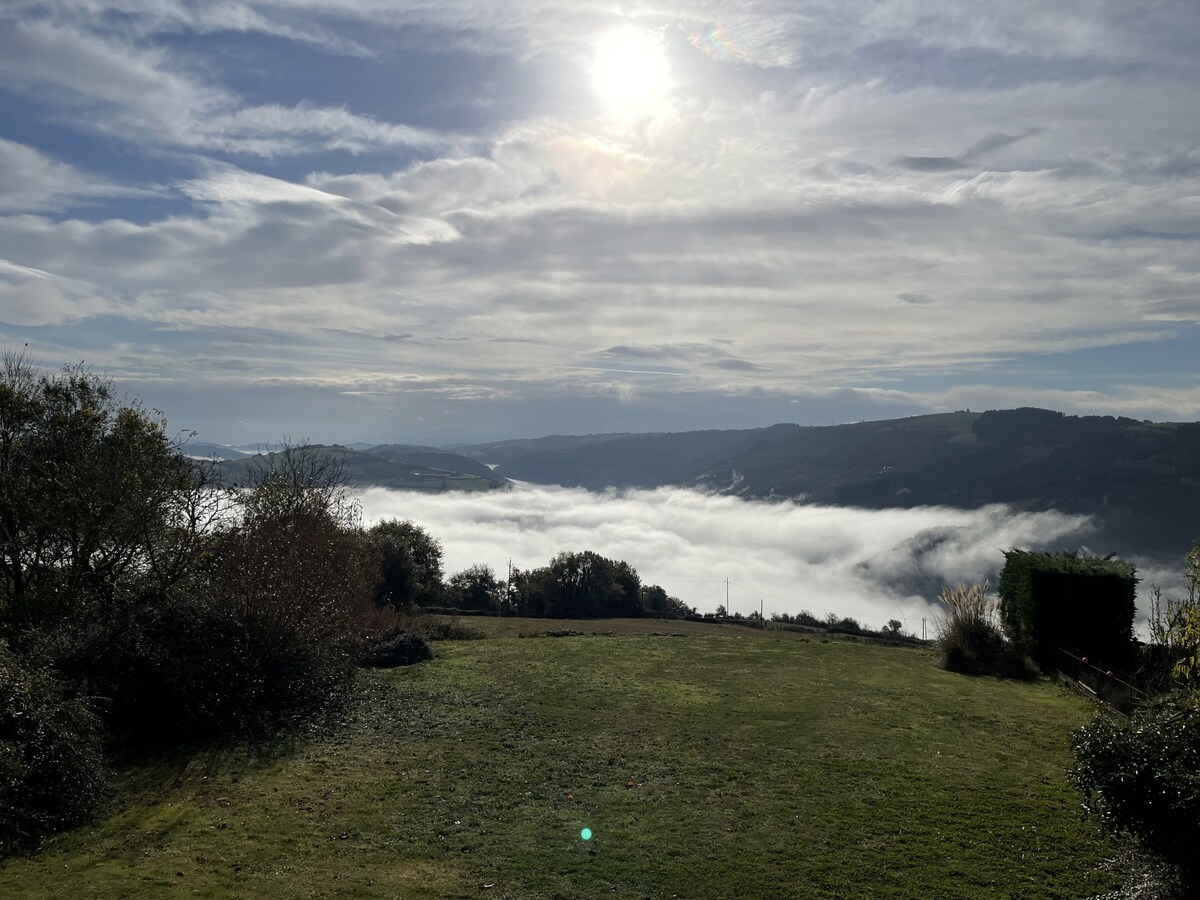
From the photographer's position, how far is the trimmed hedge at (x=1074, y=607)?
68.8 ft

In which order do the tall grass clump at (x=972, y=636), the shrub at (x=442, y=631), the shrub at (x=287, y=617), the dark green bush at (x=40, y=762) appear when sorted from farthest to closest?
1. the shrub at (x=442, y=631)
2. the tall grass clump at (x=972, y=636)
3. the shrub at (x=287, y=617)
4. the dark green bush at (x=40, y=762)

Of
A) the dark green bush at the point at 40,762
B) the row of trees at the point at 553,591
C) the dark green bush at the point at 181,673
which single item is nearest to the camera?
the dark green bush at the point at 40,762

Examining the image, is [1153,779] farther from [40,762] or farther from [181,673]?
[181,673]

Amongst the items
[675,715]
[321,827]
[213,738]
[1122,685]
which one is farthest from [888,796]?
[213,738]

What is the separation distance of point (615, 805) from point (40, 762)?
27.0ft

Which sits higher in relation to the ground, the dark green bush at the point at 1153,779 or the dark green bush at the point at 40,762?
the dark green bush at the point at 1153,779

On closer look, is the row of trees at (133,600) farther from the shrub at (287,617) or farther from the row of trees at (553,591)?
the row of trees at (553,591)

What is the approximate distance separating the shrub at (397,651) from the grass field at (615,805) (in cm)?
307

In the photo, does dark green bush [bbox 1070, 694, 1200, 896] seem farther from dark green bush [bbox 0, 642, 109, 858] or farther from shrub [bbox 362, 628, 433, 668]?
shrub [bbox 362, 628, 433, 668]

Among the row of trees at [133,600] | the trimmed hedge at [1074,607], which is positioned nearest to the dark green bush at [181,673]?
the row of trees at [133,600]

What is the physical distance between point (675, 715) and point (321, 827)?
8.47 m

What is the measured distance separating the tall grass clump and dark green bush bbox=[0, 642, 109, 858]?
74.7 feet

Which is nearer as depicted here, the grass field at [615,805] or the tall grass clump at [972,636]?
the grass field at [615,805]

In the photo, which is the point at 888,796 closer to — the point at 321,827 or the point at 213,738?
the point at 321,827
